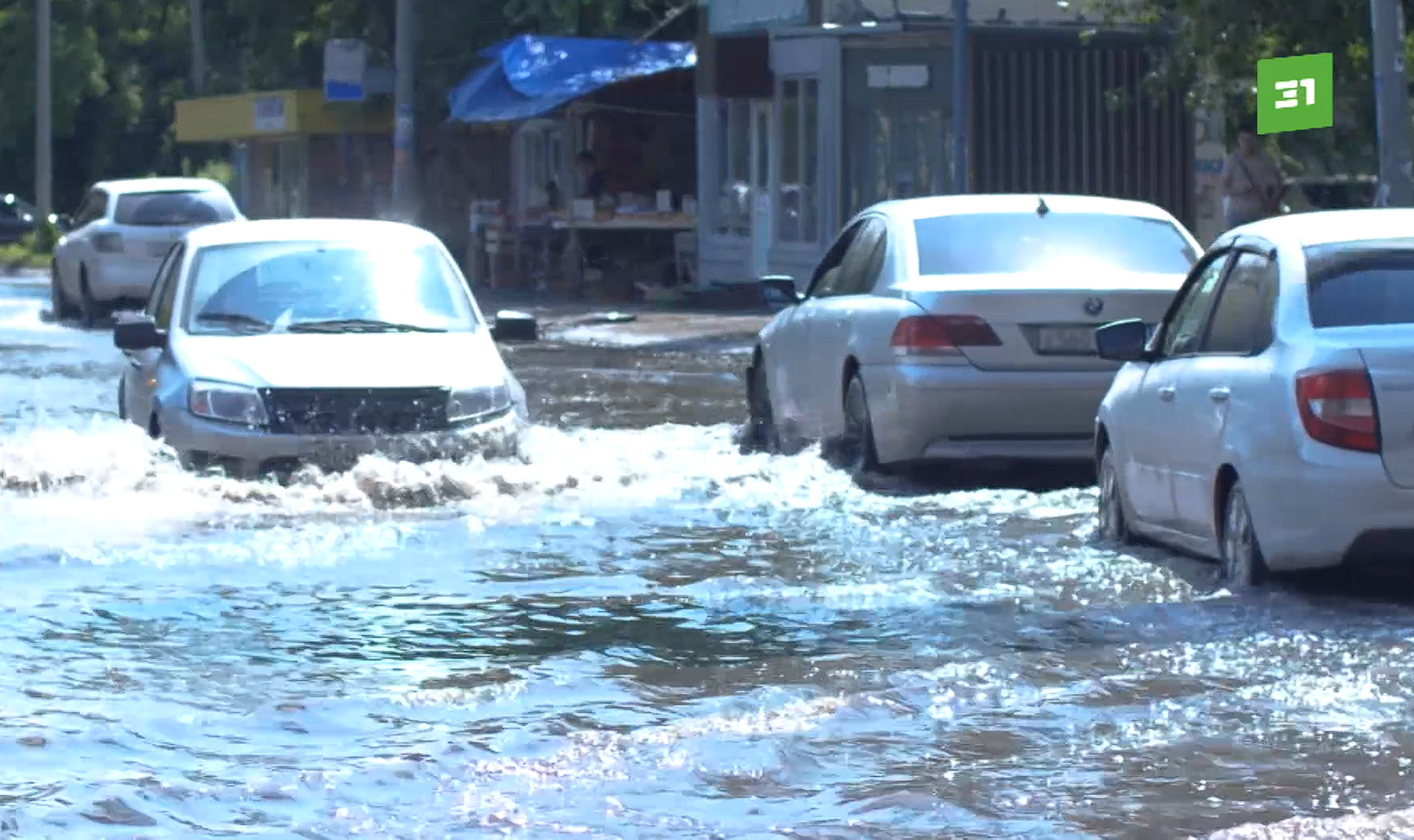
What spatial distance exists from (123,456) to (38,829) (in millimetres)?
6941

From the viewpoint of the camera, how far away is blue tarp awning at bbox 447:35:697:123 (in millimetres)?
37281

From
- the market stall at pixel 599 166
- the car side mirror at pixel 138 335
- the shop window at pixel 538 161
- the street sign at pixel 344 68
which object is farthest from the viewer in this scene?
the shop window at pixel 538 161

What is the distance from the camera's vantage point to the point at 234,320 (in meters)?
13.8

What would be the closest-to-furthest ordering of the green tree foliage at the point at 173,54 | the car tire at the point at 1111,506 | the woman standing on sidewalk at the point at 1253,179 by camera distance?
the car tire at the point at 1111,506, the woman standing on sidewalk at the point at 1253,179, the green tree foliage at the point at 173,54

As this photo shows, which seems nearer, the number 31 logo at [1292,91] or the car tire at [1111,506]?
the car tire at [1111,506]

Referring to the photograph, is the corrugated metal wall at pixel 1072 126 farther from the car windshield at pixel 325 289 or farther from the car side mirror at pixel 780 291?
the car windshield at pixel 325 289

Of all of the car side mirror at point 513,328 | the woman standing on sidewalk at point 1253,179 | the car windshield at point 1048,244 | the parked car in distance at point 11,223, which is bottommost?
the car side mirror at point 513,328

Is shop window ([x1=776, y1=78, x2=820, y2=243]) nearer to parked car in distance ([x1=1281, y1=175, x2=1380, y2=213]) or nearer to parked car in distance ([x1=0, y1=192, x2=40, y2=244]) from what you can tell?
parked car in distance ([x1=1281, y1=175, x2=1380, y2=213])

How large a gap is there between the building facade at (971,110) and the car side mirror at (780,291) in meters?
16.4

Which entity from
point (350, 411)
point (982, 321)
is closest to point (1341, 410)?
point (982, 321)

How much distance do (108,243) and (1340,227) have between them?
22.8 m

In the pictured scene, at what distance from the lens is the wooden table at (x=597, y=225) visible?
124ft

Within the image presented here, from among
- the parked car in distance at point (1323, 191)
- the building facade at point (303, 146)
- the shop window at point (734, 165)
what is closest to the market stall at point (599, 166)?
the shop window at point (734, 165)

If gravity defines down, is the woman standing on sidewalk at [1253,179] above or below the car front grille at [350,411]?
above
